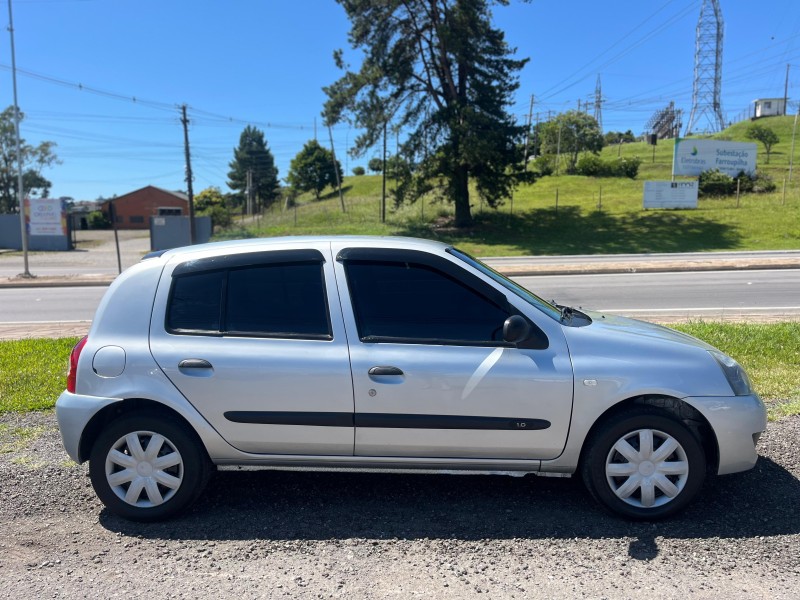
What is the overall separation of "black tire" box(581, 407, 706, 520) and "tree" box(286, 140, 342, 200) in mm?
81336

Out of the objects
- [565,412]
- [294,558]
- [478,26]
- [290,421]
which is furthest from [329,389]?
[478,26]

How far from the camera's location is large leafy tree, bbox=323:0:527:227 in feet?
96.3

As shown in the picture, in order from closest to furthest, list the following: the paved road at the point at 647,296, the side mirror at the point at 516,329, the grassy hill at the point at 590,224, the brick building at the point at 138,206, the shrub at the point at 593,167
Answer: the side mirror at the point at 516,329, the paved road at the point at 647,296, the grassy hill at the point at 590,224, the shrub at the point at 593,167, the brick building at the point at 138,206

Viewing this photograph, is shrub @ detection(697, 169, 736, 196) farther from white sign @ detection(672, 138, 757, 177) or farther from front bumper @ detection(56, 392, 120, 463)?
front bumper @ detection(56, 392, 120, 463)

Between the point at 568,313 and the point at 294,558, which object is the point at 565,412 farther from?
the point at 294,558

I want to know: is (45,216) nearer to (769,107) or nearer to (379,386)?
(379,386)

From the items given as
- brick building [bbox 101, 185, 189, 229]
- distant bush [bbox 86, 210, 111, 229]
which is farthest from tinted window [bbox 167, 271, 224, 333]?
brick building [bbox 101, 185, 189, 229]

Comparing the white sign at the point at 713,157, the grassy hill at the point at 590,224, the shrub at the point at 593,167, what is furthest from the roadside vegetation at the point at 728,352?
the shrub at the point at 593,167

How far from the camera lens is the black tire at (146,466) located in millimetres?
3576

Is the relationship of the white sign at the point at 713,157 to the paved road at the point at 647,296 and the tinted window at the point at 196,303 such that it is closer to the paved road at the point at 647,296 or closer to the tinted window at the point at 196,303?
the paved road at the point at 647,296

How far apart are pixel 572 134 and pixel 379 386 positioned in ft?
244

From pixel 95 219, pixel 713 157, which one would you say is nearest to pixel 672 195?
pixel 713 157

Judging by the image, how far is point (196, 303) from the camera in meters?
3.74

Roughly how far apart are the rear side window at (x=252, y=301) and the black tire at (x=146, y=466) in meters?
0.60
